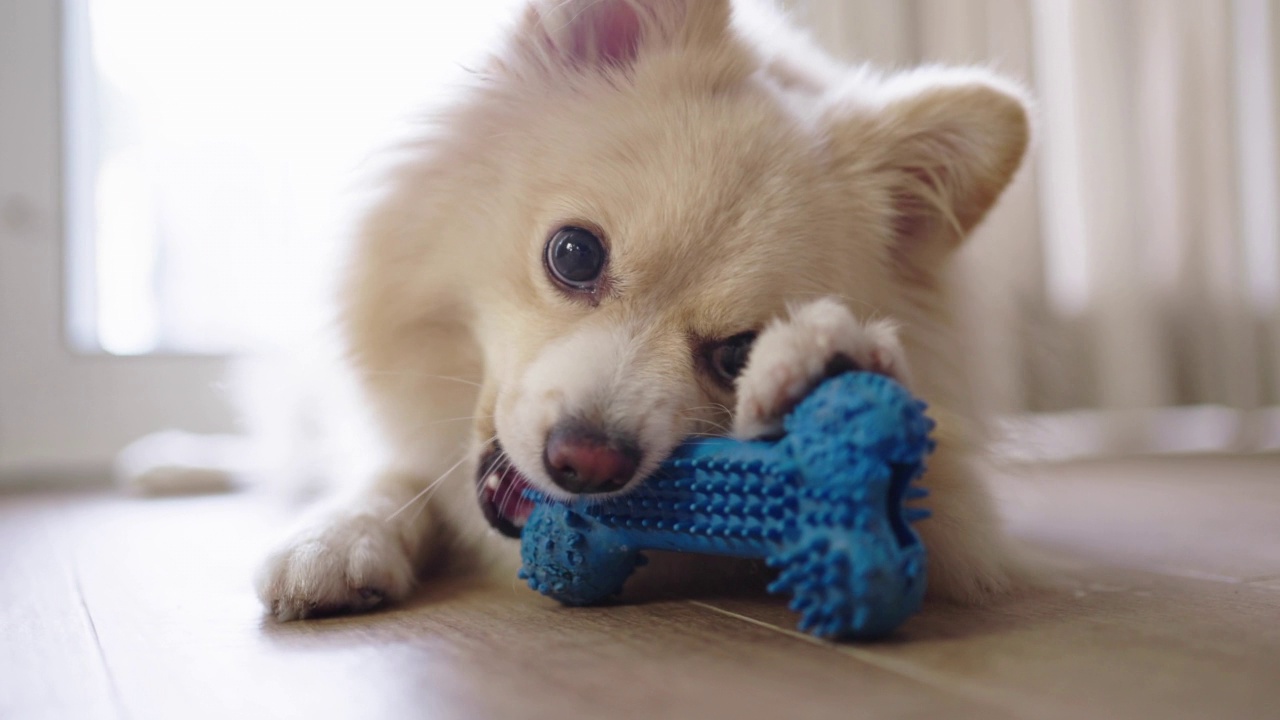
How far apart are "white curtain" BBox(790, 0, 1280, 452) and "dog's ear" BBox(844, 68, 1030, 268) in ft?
8.15

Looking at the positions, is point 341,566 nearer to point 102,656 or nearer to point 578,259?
point 102,656

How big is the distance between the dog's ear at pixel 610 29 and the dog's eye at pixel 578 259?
40cm

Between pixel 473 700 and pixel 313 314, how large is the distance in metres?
1.27

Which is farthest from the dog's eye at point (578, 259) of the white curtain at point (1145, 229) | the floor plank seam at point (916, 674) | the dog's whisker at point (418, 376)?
the white curtain at point (1145, 229)

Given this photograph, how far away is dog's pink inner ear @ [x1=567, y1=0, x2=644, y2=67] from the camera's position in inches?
68.8

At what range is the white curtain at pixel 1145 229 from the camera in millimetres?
4180

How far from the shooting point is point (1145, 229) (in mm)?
4355

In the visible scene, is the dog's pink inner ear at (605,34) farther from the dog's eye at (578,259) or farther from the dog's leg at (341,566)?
the dog's leg at (341,566)

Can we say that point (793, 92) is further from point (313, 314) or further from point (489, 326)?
point (313, 314)

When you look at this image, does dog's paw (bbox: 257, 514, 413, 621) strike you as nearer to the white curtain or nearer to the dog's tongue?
the dog's tongue

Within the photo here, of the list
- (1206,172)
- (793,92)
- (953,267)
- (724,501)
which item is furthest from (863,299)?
(1206,172)

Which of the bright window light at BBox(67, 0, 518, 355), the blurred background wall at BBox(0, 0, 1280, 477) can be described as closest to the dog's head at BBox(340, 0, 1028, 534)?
the blurred background wall at BBox(0, 0, 1280, 477)

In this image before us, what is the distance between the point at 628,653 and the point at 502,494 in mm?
467

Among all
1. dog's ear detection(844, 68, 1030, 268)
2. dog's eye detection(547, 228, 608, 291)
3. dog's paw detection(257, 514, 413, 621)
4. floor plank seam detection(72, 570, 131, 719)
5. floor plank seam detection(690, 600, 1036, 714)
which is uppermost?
dog's ear detection(844, 68, 1030, 268)
